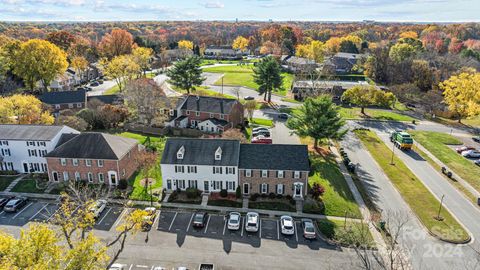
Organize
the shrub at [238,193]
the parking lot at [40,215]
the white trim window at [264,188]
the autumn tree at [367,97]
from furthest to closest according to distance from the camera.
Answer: the autumn tree at [367,97], the white trim window at [264,188], the shrub at [238,193], the parking lot at [40,215]

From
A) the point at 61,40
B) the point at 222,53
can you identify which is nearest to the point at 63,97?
the point at 61,40

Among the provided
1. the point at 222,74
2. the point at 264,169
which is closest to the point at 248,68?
the point at 222,74

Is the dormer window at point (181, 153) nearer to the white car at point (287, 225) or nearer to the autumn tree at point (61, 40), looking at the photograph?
the white car at point (287, 225)

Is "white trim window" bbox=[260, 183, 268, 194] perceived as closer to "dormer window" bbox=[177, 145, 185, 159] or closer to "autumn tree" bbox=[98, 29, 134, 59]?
"dormer window" bbox=[177, 145, 185, 159]

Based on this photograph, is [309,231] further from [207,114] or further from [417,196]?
[207,114]

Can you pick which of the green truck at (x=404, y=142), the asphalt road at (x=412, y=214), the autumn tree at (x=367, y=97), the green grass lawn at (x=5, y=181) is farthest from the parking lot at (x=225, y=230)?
the autumn tree at (x=367, y=97)

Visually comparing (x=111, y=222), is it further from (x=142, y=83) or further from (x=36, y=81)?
(x=36, y=81)
